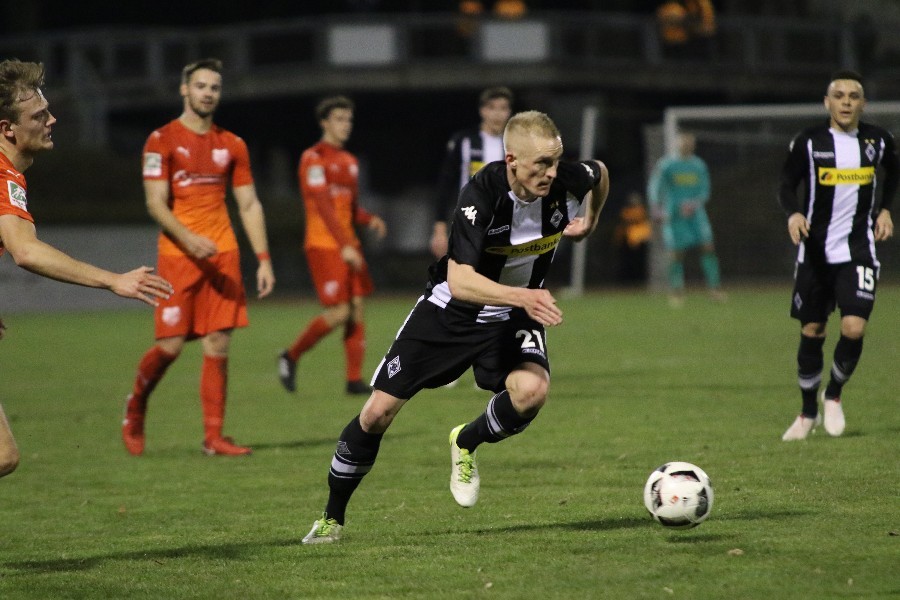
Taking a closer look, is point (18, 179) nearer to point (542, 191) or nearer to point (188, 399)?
point (542, 191)

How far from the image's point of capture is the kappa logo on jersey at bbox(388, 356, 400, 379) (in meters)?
5.63

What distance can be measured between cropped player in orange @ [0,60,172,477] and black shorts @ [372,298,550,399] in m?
1.20

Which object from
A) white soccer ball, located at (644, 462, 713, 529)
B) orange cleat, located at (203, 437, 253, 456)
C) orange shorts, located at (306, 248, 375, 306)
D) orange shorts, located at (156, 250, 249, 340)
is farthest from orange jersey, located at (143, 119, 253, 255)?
white soccer ball, located at (644, 462, 713, 529)

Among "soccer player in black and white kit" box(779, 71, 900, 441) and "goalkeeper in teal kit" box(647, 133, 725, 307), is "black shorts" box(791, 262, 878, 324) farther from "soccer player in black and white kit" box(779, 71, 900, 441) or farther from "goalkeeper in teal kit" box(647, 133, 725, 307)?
"goalkeeper in teal kit" box(647, 133, 725, 307)

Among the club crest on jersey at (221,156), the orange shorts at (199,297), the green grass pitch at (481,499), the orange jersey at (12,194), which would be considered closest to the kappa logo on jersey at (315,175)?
the green grass pitch at (481,499)

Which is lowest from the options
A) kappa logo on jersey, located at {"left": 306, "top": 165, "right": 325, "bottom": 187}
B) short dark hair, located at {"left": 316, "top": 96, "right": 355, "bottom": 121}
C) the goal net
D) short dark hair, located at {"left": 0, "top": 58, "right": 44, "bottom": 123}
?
the goal net

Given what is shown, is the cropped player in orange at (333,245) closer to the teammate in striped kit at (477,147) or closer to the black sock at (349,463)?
the teammate in striped kit at (477,147)

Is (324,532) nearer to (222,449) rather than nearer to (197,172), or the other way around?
(222,449)

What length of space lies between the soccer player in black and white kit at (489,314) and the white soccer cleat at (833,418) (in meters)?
2.83

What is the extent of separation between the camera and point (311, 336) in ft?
37.4

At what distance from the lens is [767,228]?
953 inches

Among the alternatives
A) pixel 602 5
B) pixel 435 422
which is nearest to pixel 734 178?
pixel 602 5

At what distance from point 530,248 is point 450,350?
1.72ft

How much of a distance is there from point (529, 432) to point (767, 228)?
16225mm
